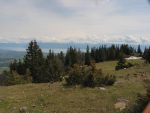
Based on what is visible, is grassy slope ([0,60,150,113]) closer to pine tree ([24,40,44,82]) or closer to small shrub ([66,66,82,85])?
small shrub ([66,66,82,85])

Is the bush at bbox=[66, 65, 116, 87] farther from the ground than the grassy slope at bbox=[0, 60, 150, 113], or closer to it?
farther from the ground

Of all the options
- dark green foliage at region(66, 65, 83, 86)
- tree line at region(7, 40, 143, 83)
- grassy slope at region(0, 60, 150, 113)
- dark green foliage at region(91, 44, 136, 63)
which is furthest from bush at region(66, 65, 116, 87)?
dark green foliage at region(91, 44, 136, 63)

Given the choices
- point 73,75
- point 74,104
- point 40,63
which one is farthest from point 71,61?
point 74,104

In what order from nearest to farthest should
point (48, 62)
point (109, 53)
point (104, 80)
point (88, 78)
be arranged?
point (88, 78) < point (104, 80) < point (48, 62) < point (109, 53)

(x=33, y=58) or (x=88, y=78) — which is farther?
(x=33, y=58)

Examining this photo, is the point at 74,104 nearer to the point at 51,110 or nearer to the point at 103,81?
the point at 51,110

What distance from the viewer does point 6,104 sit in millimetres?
18688

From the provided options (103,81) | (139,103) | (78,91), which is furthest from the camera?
(103,81)

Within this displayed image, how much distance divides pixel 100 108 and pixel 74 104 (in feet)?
5.81

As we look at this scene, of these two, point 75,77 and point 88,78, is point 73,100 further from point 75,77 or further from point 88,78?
point 75,77

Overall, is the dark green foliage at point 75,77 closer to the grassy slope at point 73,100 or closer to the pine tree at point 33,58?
the grassy slope at point 73,100

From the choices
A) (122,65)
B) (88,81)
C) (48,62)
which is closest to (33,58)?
(48,62)

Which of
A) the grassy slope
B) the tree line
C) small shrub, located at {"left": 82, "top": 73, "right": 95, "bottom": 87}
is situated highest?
small shrub, located at {"left": 82, "top": 73, "right": 95, "bottom": 87}

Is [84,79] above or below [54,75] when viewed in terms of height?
above
